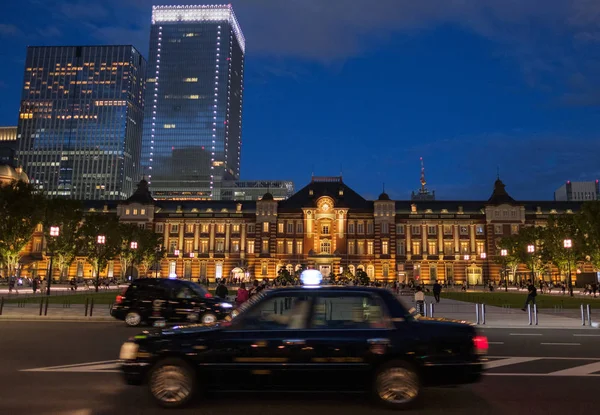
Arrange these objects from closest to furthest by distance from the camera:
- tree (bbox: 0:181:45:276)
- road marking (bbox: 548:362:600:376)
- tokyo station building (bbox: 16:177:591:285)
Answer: road marking (bbox: 548:362:600:376)
tree (bbox: 0:181:45:276)
tokyo station building (bbox: 16:177:591:285)

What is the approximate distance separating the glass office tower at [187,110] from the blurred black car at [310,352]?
171 metres

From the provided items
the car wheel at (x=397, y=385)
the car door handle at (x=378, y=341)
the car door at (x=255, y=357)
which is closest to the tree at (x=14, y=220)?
the car door at (x=255, y=357)

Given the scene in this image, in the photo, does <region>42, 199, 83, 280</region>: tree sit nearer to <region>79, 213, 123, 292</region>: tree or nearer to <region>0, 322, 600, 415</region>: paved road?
<region>79, 213, 123, 292</region>: tree

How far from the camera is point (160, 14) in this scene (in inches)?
7200

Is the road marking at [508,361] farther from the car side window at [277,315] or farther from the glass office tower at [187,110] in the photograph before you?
the glass office tower at [187,110]

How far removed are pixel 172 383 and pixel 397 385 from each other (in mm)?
3647

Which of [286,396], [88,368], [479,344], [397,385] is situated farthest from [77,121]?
[479,344]

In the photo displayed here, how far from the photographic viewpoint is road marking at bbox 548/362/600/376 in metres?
10.6

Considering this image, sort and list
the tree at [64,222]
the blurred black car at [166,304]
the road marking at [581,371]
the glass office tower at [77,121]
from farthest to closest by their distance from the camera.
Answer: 1. the glass office tower at [77,121]
2. the tree at [64,222]
3. the blurred black car at [166,304]
4. the road marking at [581,371]

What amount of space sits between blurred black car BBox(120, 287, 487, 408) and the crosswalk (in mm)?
3802

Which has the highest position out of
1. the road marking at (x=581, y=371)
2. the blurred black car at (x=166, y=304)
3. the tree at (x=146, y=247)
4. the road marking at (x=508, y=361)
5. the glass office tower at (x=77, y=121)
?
the glass office tower at (x=77, y=121)

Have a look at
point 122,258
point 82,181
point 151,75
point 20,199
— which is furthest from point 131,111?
point 20,199

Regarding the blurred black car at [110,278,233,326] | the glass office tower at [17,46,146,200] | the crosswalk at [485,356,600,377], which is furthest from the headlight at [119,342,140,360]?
the glass office tower at [17,46,146,200]

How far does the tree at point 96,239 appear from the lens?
184 ft
